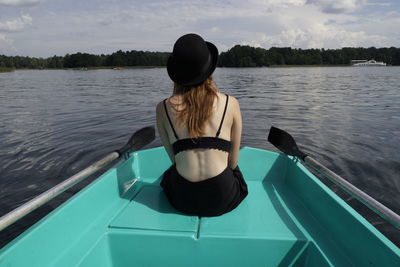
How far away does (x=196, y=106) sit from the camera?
2057 millimetres

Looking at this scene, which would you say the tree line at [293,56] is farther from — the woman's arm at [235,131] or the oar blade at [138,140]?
the woman's arm at [235,131]

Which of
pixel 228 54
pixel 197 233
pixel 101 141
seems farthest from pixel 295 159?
pixel 228 54

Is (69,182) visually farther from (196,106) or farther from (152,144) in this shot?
(152,144)

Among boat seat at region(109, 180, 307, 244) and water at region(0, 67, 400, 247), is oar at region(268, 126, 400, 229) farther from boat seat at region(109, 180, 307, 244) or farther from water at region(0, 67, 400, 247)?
water at region(0, 67, 400, 247)

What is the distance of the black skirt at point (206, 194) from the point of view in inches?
87.6

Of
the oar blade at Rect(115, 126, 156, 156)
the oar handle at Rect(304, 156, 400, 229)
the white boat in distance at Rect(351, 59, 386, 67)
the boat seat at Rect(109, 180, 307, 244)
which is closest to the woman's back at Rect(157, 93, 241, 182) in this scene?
the boat seat at Rect(109, 180, 307, 244)

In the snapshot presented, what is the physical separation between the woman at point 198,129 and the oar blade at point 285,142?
1.04 meters

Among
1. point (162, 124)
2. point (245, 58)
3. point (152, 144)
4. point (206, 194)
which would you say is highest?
point (245, 58)

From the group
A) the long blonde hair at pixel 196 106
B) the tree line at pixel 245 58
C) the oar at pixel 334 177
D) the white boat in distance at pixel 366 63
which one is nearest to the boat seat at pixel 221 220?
the oar at pixel 334 177

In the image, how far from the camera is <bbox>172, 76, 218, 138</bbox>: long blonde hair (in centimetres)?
205

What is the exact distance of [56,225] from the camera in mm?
1960

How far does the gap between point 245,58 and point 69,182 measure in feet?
281

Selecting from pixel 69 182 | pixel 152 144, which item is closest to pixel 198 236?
pixel 69 182

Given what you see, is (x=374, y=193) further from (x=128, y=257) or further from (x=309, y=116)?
(x=309, y=116)
